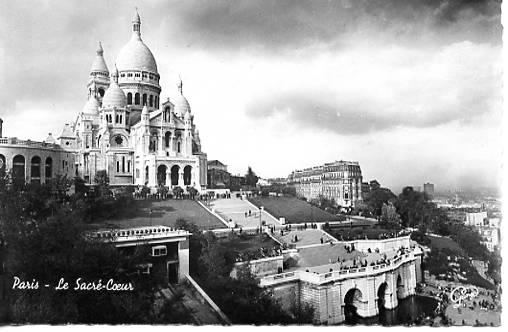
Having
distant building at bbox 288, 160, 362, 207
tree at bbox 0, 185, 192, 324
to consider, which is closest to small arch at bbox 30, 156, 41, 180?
tree at bbox 0, 185, 192, 324

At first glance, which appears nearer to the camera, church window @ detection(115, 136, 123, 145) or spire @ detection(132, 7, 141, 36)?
spire @ detection(132, 7, 141, 36)

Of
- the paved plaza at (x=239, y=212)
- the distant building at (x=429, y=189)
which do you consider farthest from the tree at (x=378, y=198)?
the paved plaza at (x=239, y=212)

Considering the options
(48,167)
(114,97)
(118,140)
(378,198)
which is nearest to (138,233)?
(48,167)

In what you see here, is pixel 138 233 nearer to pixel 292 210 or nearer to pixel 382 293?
pixel 292 210

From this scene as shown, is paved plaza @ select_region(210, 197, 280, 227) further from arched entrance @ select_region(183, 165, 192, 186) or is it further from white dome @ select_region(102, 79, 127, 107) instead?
white dome @ select_region(102, 79, 127, 107)

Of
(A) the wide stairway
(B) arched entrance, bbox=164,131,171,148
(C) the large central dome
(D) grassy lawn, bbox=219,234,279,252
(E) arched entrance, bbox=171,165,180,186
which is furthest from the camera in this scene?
(B) arched entrance, bbox=164,131,171,148

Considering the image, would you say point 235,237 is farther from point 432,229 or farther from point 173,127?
point 173,127
